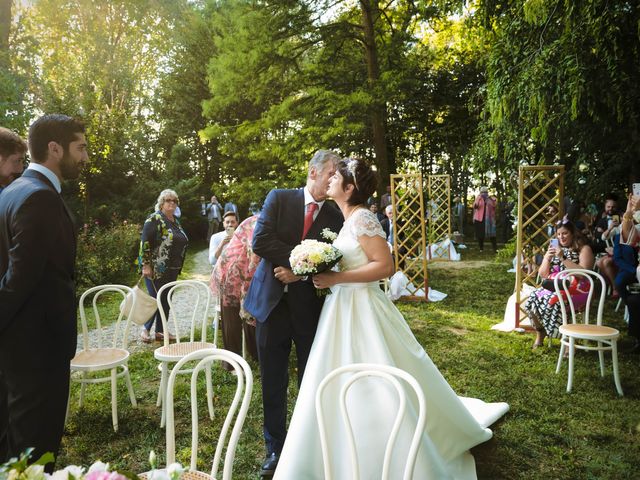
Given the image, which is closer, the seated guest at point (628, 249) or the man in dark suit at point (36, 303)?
the man in dark suit at point (36, 303)

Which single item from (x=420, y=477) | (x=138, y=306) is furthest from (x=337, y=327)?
(x=138, y=306)

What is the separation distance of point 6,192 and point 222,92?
498 inches

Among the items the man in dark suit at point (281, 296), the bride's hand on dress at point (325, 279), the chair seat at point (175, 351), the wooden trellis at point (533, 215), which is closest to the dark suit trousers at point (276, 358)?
the man in dark suit at point (281, 296)

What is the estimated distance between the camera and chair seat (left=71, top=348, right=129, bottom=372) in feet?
11.3

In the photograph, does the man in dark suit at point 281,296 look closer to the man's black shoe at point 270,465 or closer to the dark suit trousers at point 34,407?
the man's black shoe at point 270,465

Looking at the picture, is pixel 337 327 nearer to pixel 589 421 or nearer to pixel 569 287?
pixel 589 421

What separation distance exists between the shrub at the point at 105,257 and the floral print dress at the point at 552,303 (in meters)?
7.33

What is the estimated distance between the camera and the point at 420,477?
2.47 meters

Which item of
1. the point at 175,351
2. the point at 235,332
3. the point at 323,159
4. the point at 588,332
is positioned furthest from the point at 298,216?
the point at 588,332

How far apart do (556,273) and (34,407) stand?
4928mm

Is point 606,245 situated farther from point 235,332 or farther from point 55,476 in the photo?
point 55,476

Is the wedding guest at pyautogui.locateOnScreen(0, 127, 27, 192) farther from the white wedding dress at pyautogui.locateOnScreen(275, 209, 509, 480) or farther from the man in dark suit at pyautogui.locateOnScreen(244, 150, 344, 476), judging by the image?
the white wedding dress at pyautogui.locateOnScreen(275, 209, 509, 480)

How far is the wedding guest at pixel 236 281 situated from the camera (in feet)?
14.5

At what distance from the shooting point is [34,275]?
2.06 m
